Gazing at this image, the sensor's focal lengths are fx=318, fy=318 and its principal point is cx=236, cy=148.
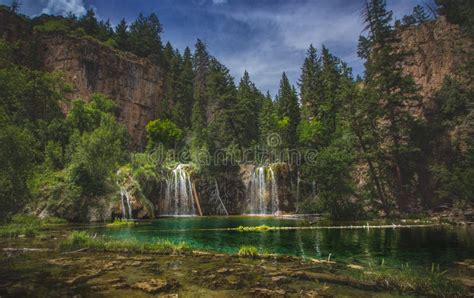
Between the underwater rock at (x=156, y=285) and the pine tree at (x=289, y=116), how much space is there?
149 feet

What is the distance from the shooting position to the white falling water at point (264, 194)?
49.8 m

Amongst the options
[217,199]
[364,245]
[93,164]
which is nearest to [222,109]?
[217,199]

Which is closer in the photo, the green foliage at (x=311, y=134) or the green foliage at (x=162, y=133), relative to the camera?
the green foliage at (x=311, y=134)

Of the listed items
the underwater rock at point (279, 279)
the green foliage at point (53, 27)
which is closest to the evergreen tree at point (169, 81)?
the green foliage at point (53, 27)

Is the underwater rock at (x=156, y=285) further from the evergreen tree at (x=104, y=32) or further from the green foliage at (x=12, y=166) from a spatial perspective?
the evergreen tree at (x=104, y=32)

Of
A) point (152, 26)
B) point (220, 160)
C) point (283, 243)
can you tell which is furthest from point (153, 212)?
point (152, 26)

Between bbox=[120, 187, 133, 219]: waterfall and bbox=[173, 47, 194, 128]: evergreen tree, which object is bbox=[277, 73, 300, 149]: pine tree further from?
bbox=[120, 187, 133, 219]: waterfall

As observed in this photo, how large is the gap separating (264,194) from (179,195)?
13229 millimetres

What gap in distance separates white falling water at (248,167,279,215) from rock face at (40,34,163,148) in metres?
30.3

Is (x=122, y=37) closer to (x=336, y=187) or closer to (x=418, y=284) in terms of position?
(x=336, y=187)

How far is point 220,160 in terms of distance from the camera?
5238 cm

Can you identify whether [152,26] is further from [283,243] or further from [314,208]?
[283,243]

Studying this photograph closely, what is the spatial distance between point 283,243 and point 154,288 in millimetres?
11627

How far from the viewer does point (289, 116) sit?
56875 mm
